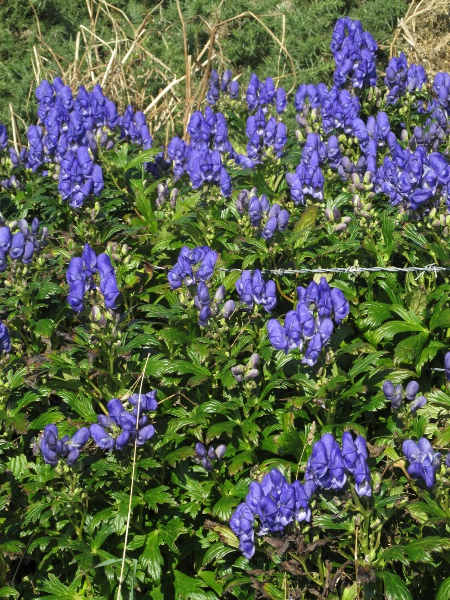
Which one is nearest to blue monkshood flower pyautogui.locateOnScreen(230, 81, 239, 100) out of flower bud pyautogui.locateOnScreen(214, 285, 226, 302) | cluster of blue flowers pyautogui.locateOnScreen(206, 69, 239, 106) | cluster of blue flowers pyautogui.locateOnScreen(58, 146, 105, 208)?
cluster of blue flowers pyautogui.locateOnScreen(206, 69, 239, 106)

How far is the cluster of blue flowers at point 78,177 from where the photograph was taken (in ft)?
15.4

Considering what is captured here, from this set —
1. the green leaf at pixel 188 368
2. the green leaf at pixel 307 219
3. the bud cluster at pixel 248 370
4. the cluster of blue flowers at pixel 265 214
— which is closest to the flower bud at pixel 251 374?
the bud cluster at pixel 248 370

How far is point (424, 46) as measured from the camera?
25.5ft

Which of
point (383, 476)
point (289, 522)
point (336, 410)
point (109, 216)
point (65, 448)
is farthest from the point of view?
point (109, 216)

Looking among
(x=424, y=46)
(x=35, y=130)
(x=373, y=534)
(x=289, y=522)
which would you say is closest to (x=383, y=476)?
(x=373, y=534)

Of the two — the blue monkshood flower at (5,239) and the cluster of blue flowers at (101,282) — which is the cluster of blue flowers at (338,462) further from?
the blue monkshood flower at (5,239)

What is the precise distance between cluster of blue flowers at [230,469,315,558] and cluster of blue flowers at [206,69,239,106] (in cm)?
379

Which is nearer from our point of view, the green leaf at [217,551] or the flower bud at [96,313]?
the green leaf at [217,551]

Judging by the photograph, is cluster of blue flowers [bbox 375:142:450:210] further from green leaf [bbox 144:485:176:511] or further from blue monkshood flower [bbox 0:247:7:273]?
blue monkshood flower [bbox 0:247:7:273]

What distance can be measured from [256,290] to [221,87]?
284cm

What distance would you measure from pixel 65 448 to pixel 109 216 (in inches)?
91.5

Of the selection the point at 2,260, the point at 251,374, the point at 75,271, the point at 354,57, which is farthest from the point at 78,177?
the point at 354,57

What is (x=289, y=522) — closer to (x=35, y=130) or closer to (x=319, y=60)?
(x=35, y=130)

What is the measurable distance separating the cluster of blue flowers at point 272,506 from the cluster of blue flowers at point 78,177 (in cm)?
228
